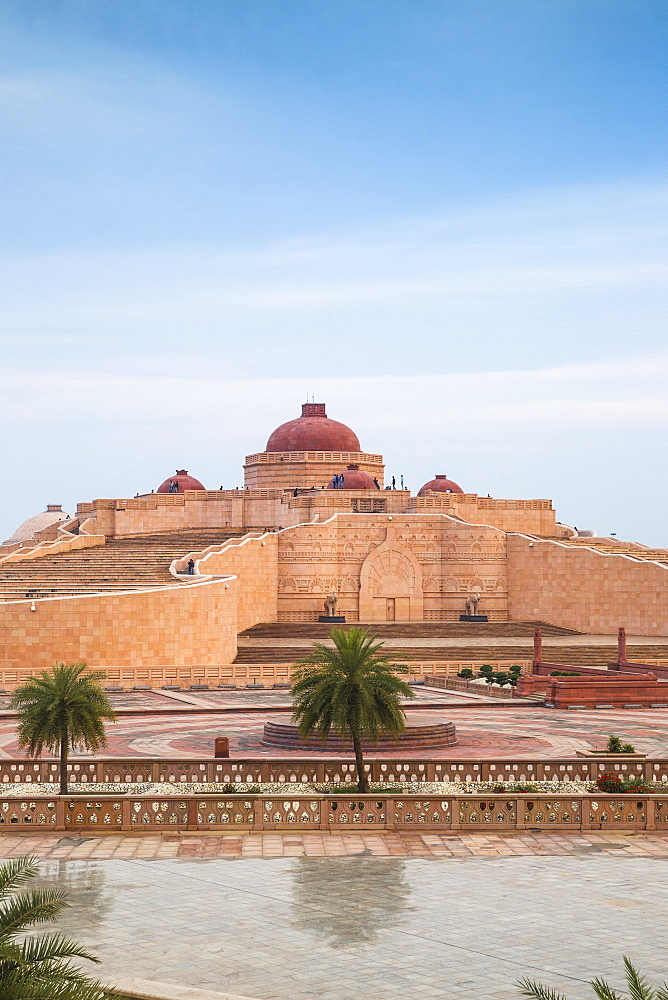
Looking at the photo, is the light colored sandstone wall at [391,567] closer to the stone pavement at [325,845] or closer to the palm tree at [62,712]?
the palm tree at [62,712]

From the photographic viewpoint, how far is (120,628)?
35.9 m

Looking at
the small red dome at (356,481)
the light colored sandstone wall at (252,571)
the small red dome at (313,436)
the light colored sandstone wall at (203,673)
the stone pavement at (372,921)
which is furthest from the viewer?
the small red dome at (313,436)

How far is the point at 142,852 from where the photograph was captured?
14.9 meters

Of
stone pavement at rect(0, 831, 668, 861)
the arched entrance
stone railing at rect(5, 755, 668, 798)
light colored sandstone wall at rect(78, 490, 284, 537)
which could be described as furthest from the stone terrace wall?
stone pavement at rect(0, 831, 668, 861)

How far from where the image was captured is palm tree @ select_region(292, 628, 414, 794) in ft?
62.7

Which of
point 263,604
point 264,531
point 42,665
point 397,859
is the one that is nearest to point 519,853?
point 397,859

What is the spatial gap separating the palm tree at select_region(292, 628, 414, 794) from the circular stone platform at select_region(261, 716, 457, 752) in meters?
3.44

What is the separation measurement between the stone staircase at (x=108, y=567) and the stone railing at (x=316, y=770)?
18.9m

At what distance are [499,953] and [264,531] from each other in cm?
4102

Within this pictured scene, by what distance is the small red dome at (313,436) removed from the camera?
58.5 m

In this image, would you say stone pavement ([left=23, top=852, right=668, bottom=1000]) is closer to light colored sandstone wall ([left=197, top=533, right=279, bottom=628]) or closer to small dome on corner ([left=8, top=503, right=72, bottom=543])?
light colored sandstone wall ([left=197, top=533, right=279, bottom=628])

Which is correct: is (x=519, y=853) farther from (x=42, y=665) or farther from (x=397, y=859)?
(x=42, y=665)

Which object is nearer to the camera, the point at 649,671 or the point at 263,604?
the point at 649,671

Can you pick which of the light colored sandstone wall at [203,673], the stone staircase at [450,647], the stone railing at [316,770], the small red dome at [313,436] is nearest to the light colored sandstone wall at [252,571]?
the stone staircase at [450,647]
